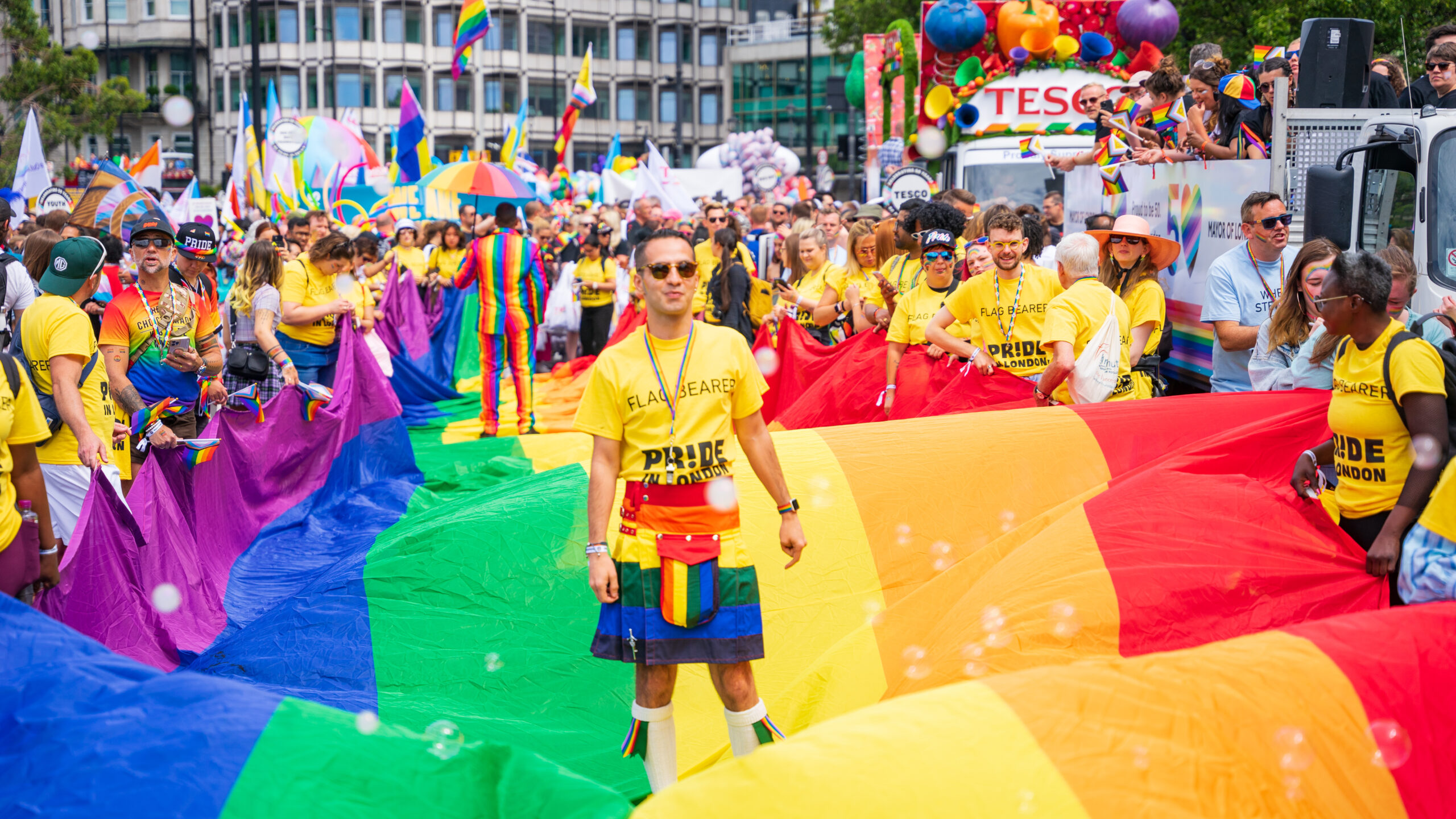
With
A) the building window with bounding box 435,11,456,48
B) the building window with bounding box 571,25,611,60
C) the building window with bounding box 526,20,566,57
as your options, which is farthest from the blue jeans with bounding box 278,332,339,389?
the building window with bounding box 571,25,611,60

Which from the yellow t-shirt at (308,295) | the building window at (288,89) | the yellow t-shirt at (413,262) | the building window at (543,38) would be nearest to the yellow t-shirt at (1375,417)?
the yellow t-shirt at (308,295)

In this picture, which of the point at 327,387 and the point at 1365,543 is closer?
the point at 1365,543

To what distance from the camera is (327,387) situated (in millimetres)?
9203

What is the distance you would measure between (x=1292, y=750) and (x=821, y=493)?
284 centimetres

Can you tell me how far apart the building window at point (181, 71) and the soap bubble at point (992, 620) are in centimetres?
8388

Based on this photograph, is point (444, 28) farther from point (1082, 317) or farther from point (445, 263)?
point (1082, 317)

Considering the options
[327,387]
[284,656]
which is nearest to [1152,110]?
[327,387]

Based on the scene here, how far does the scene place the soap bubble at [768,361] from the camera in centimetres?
982

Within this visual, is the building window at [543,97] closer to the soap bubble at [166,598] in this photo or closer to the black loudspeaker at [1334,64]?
the black loudspeaker at [1334,64]

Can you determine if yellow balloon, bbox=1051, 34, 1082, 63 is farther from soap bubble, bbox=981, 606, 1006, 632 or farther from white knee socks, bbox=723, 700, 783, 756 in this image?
white knee socks, bbox=723, 700, 783, 756

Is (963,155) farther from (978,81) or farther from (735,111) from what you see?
(735,111)

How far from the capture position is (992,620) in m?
4.25

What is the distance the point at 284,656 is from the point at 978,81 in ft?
39.2

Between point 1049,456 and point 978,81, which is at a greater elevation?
point 978,81
